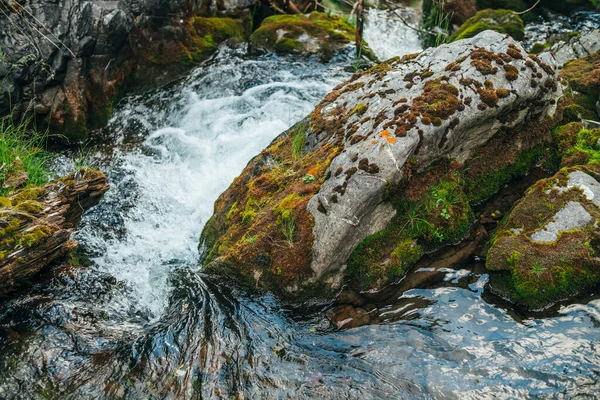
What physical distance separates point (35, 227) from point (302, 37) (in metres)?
8.80

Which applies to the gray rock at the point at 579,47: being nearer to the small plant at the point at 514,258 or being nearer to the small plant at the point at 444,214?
the small plant at the point at 444,214

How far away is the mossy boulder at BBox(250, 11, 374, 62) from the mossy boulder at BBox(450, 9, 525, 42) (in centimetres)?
264

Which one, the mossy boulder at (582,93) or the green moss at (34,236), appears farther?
the mossy boulder at (582,93)

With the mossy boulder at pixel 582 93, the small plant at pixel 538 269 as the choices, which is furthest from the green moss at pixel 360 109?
the mossy boulder at pixel 582 93

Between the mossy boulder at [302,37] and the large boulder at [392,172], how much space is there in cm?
581

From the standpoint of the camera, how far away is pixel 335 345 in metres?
5.19

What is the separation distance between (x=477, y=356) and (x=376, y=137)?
266 cm

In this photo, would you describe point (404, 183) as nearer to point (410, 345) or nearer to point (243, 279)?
point (410, 345)

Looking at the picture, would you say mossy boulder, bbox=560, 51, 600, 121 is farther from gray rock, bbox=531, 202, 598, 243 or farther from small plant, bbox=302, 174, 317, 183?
small plant, bbox=302, 174, 317, 183

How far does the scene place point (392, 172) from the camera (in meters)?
5.48

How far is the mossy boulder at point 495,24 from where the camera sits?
12148 millimetres

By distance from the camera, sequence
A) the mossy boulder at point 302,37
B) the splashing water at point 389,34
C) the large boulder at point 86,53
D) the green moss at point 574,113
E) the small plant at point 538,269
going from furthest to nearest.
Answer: the splashing water at point 389,34, the mossy boulder at point 302,37, the large boulder at point 86,53, the green moss at point 574,113, the small plant at point 538,269

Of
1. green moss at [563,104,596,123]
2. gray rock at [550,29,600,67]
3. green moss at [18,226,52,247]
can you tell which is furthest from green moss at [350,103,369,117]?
gray rock at [550,29,600,67]

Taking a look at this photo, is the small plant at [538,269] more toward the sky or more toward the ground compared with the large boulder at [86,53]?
more toward the ground
